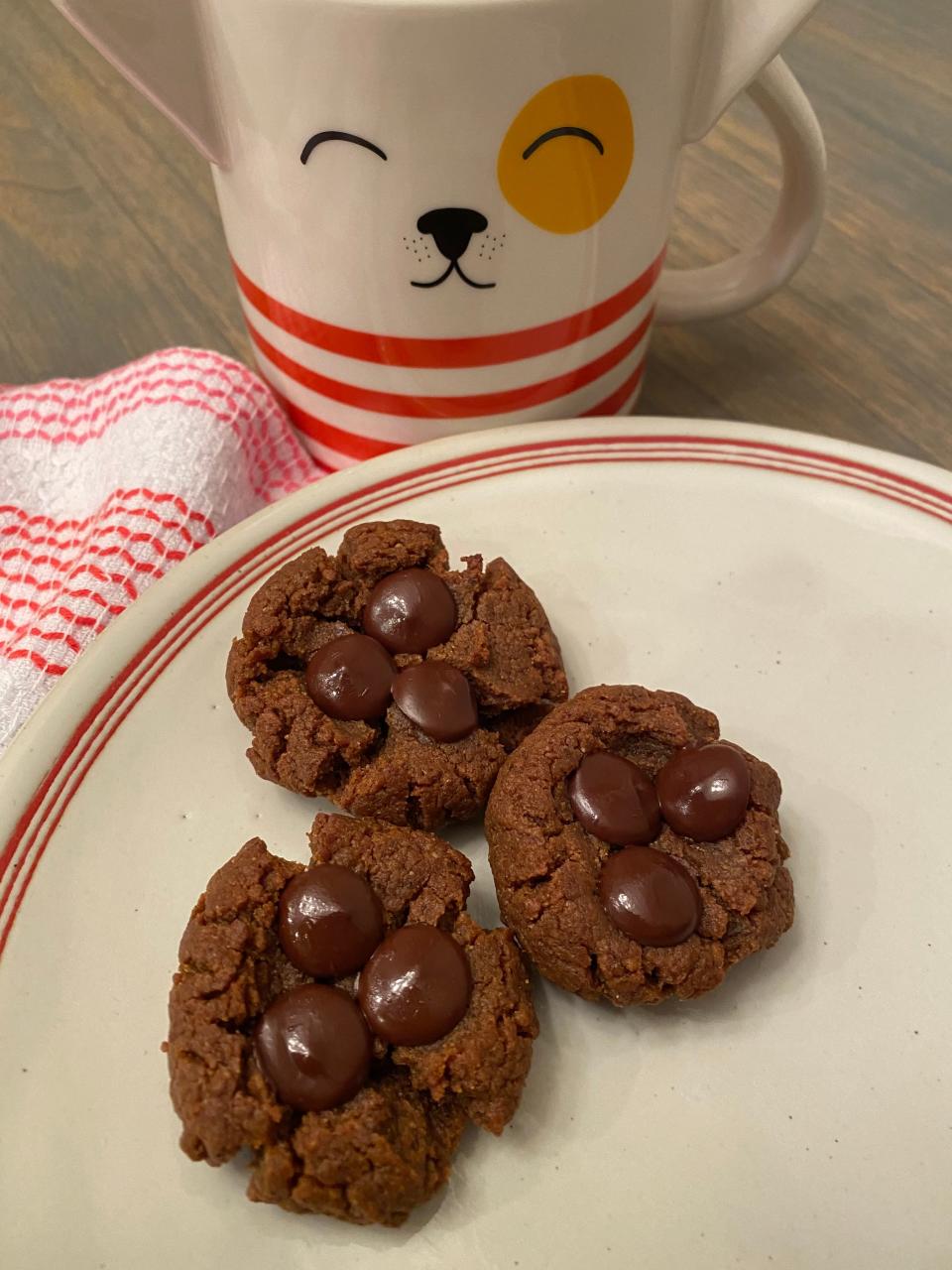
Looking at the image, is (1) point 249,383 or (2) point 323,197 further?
(1) point 249,383

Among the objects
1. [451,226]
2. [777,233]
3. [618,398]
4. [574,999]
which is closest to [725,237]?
[777,233]

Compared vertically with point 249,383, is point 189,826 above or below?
below

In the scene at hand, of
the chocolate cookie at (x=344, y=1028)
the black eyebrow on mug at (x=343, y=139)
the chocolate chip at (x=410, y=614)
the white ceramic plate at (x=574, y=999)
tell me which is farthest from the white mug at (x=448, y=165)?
the chocolate cookie at (x=344, y=1028)

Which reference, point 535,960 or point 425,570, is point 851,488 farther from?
point 535,960

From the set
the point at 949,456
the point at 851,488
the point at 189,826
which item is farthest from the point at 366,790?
the point at 949,456

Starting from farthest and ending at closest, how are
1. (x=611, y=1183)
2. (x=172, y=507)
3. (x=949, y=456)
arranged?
(x=949, y=456) < (x=172, y=507) < (x=611, y=1183)

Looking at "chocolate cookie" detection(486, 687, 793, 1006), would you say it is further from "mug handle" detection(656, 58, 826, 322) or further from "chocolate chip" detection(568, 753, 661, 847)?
"mug handle" detection(656, 58, 826, 322)

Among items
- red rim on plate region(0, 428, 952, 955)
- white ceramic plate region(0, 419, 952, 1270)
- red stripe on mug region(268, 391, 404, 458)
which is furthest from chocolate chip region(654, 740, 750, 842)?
red stripe on mug region(268, 391, 404, 458)
